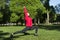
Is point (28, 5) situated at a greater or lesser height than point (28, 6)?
greater

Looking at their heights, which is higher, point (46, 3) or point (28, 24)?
point (46, 3)

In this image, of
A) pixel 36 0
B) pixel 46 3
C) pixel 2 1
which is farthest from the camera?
Result: pixel 46 3

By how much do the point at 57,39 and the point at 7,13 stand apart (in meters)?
52.6

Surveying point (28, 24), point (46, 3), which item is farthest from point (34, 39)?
point (46, 3)

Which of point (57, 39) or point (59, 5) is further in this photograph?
point (59, 5)

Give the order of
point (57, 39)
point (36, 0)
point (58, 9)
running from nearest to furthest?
point (57, 39)
point (36, 0)
point (58, 9)

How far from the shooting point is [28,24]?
44.7 ft

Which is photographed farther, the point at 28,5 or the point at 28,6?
the point at 28,5

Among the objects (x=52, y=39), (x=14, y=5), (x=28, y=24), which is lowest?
(x=52, y=39)

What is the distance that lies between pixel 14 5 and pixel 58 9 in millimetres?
33526

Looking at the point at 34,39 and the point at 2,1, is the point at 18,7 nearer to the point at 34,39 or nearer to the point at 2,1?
the point at 2,1

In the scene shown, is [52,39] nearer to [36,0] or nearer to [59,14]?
[36,0]

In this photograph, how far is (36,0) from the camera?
164ft

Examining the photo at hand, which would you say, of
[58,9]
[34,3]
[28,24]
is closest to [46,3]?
[34,3]
